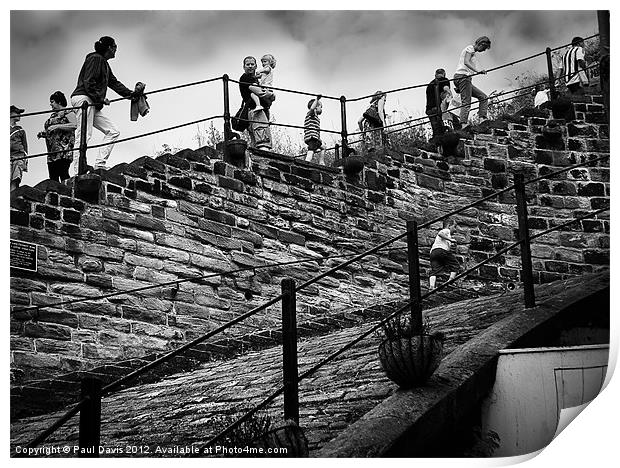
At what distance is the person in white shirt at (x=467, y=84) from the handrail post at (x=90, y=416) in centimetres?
631

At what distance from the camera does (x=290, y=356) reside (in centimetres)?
588

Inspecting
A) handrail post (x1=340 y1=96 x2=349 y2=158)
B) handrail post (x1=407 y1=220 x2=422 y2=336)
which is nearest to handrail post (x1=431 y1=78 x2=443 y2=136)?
handrail post (x1=340 y1=96 x2=349 y2=158)

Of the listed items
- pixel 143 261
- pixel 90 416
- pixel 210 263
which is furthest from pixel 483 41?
pixel 90 416

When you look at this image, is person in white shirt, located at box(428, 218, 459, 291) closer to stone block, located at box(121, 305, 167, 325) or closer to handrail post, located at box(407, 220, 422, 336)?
stone block, located at box(121, 305, 167, 325)

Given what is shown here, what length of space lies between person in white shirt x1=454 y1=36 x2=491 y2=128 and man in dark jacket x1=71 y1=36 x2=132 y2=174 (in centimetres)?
345

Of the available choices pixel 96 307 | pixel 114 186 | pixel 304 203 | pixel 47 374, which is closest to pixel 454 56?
pixel 304 203

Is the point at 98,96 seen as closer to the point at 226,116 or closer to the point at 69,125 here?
the point at 69,125

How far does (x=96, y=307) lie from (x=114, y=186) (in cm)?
123

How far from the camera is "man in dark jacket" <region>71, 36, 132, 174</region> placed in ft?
31.7

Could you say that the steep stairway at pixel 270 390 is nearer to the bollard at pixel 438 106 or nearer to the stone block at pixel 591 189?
the stone block at pixel 591 189

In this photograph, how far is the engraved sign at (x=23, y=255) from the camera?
8844mm

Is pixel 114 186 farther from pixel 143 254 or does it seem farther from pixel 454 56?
pixel 454 56

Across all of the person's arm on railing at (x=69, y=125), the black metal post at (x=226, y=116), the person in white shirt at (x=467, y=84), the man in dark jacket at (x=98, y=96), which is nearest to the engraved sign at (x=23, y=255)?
the man in dark jacket at (x=98, y=96)

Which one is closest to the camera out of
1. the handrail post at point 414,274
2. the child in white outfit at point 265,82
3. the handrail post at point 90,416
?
the handrail post at point 90,416
